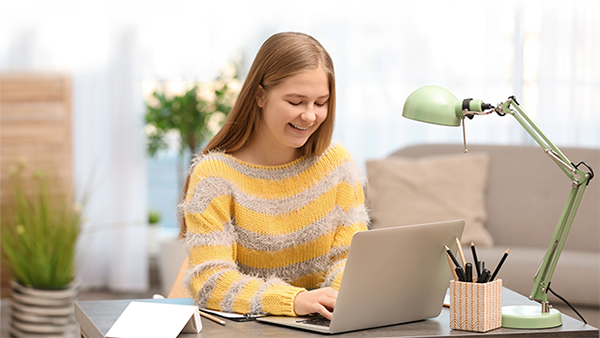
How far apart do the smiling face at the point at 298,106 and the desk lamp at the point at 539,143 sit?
24 centimetres

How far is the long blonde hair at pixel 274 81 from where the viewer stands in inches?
57.2

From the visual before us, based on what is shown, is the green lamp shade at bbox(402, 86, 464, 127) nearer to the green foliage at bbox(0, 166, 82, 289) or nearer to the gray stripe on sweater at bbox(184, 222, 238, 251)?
the gray stripe on sweater at bbox(184, 222, 238, 251)

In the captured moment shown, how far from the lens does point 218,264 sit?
53.9 inches

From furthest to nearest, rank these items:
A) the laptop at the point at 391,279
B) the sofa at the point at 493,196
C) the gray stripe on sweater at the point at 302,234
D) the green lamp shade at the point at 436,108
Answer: the sofa at the point at 493,196
the gray stripe on sweater at the point at 302,234
the green lamp shade at the point at 436,108
the laptop at the point at 391,279

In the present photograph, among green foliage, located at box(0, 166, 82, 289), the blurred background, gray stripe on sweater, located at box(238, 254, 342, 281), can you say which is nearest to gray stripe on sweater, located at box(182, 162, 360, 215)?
gray stripe on sweater, located at box(238, 254, 342, 281)

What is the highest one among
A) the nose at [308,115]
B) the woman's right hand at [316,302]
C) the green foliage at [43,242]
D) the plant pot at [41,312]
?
the nose at [308,115]

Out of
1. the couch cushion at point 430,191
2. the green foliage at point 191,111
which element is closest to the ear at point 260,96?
the couch cushion at point 430,191

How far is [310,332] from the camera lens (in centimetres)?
115

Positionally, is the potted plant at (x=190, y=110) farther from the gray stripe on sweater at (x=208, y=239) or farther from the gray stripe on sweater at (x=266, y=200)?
the gray stripe on sweater at (x=208, y=239)

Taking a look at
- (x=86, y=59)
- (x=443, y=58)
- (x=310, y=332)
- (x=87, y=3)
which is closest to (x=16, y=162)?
(x=86, y=59)

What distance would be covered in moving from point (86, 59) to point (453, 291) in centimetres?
317

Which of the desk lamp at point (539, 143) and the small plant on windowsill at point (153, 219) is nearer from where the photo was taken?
the desk lamp at point (539, 143)

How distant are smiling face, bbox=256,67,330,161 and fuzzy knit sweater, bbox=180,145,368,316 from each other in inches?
4.8

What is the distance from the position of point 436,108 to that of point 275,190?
1.49 ft
